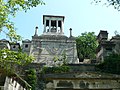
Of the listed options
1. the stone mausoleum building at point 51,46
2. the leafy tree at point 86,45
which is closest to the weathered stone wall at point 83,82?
the stone mausoleum building at point 51,46

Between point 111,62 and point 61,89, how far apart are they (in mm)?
16983

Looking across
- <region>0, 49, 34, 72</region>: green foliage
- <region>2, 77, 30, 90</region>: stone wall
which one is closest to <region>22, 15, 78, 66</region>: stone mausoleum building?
<region>2, 77, 30, 90</region>: stone wall

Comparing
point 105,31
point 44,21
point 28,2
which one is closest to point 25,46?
point 44,21

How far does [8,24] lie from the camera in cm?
1228

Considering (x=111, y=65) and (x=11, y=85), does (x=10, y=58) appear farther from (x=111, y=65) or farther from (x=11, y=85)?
(x=111, y=65)

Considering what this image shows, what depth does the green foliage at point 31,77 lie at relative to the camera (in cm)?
2104

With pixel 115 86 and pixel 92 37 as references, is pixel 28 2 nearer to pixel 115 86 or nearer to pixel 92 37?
pixel 115 86

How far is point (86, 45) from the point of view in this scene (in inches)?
2050

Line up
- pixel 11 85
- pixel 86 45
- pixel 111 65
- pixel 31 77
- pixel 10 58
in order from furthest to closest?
1. pixel 86 45
2. pixel 111 65
3. pixel 31 77
4. pixel 11 85
5. pixel 10 58

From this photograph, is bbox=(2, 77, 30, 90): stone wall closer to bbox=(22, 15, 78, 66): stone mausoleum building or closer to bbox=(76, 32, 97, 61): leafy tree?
bbox=(22, 15, 78, 66): stone mausoleum building

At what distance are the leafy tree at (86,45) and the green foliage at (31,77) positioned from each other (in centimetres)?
2635

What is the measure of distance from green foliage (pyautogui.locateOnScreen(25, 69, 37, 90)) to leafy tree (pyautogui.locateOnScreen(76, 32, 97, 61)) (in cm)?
2635

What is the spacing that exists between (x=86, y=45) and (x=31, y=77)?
31.5 meters

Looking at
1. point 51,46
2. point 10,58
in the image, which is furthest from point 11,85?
point 51,46
